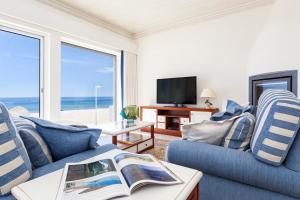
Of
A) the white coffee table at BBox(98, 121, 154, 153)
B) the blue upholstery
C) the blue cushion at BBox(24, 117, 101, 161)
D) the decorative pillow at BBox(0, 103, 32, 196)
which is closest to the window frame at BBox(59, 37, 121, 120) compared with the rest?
the white coffee table at BBox(98, 121, 154, 153)

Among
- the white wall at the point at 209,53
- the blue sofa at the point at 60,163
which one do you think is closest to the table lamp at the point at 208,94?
the white wall at the point at 209,53

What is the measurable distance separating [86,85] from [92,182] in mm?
3808

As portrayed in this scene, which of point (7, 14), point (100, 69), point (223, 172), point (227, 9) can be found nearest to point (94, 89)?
point (100, 69)

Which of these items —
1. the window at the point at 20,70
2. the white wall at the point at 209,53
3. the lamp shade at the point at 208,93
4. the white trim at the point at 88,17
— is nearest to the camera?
the window at the point at 20,70

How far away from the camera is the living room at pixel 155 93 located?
82 centimetres

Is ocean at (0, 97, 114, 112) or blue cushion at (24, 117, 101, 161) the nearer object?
blue cushion at (24, 117, 101, 161)

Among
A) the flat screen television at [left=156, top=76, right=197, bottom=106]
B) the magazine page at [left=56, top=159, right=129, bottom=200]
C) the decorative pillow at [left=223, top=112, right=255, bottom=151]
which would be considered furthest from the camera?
the flat screen television at [left=156, top=76, right=197, bottom=106]

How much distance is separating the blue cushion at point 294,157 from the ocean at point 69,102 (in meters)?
3.27

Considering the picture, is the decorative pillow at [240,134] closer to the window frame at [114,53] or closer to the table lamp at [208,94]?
the table lamp at [208,94]

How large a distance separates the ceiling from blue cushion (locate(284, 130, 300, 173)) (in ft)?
9.59

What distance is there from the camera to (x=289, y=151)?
887 mm

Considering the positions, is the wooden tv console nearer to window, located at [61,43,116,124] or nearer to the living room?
the living room

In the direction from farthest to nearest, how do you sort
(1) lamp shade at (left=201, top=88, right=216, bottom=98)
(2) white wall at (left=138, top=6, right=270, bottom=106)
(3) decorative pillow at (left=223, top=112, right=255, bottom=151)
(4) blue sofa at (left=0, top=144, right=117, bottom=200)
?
(1) lamp shade at (left=201, top=88, right=216, bottom=98)
(2) white wall at (left=138, top=6, right=270, bottom=106)
(3) decorative pillow at (left=223, top=112, right=255, bottom=151)
(4) blue sofa at (left=0, top=144, right=117, bottom=200)

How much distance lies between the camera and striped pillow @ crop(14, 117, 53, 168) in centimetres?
85
